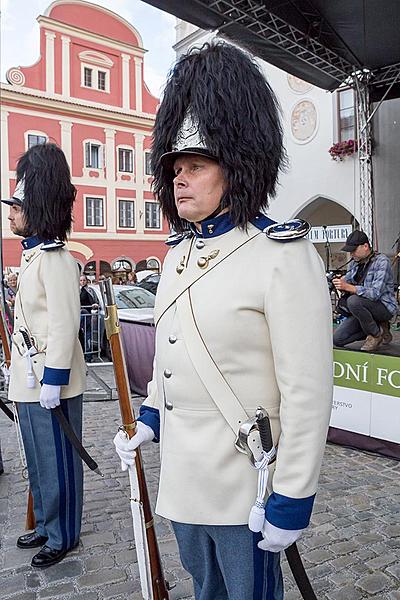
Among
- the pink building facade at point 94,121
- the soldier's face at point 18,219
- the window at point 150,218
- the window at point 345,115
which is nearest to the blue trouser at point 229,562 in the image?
the soldier's face at point 18,219

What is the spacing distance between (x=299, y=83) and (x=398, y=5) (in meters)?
6.25

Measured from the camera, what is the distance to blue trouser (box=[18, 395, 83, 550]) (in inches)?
101

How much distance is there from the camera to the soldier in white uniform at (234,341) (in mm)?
1284

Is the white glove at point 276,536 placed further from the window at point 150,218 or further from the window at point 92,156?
the window at point 150,218

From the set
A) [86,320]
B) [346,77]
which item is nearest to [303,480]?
[86,320]

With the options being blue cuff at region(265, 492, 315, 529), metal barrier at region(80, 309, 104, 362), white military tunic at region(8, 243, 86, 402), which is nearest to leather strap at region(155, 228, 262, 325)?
blue cuff at region(265, 492, 315, 529)

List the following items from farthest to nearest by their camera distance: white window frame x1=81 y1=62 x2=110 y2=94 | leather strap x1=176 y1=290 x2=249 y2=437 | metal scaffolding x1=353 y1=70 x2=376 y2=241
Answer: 1. white window frame x1=81 y1=62 x2=110 y2=94
2. metal scaffolding x1=353 y1=70 x2=376 y2=241
3. leather strap x1=176 y1=290 x2=249 y2=437

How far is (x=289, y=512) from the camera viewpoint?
4.10 feet

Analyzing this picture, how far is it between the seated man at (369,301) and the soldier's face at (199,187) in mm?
4006

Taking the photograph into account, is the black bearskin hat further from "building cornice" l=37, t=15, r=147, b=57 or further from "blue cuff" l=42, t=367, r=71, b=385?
"building cornice" l=37, t=15, r=147, b=57

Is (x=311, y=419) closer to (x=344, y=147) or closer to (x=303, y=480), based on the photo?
(x=303, y=480)

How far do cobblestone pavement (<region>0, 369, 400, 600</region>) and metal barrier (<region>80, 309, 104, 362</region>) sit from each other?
3.42 meters

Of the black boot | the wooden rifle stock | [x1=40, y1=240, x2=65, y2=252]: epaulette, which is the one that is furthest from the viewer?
the wooden rifle stock

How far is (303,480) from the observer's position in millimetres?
1261
